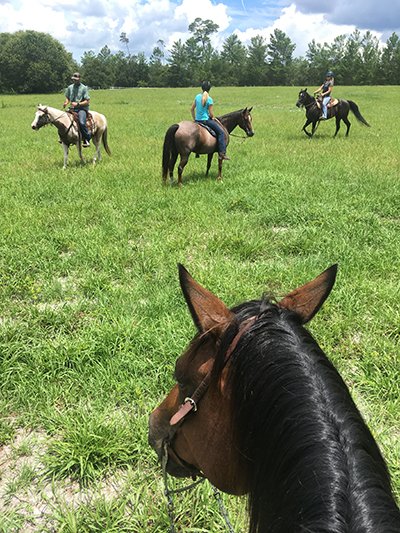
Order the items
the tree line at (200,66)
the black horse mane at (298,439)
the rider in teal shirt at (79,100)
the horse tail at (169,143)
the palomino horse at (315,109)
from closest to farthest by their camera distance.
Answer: the black horse mane at (298,439) < the horse tail at (169,143) < the rider in teal shirt at (79,100) < the palomino horse at (315,109) < the tree line at (200,66)

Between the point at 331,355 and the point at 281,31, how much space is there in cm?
Answer: 12442

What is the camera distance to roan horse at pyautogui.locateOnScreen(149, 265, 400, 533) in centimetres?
75

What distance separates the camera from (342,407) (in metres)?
0.87

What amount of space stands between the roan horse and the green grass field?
0.30 meters

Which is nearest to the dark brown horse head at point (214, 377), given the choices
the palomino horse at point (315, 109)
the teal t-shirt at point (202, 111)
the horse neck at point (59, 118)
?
the teal t-shirt at point (202, 111)

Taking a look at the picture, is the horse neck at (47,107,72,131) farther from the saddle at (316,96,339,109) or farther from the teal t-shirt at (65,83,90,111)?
the saddle at (316,96,339,109)

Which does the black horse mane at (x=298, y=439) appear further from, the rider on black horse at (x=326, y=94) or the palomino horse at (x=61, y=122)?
the rider on black horse at (x=326, y=94)

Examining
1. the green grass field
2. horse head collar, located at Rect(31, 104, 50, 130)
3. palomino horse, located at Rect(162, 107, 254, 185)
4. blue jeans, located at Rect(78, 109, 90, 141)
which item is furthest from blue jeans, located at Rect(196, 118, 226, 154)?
horse head collar, located at Rect(31, 104, 50, 130)

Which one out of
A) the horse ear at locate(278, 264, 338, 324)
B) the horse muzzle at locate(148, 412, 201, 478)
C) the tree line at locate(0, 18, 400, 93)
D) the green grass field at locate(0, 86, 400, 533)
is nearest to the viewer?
the horse ear at locate(278, 264, 338, 324)

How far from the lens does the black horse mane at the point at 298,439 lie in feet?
2.42

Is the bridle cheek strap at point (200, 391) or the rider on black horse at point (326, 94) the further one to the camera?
the rider on black horse at point (326, 94)

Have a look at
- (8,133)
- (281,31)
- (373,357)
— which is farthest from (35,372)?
(281,31)

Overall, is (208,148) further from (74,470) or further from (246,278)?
(74,470)

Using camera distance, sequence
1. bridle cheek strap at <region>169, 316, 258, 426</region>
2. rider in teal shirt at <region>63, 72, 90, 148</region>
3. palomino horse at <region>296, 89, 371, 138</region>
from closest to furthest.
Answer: bridle cheek strap at <region>169, 316, 258, 426</region> < rider in teal shirt at <region>63, 72, 90, 148</region> < palomino horse at <region>296, 89, 371, 138</region>
